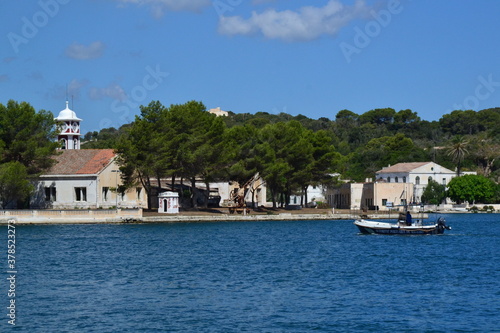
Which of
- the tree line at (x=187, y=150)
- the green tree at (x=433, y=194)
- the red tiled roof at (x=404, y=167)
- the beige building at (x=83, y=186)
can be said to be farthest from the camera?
the red tiled roof at (x=404, y=167)

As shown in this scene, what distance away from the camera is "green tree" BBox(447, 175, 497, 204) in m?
102

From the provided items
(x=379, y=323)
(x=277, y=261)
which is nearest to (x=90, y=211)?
(x=277, y=261)

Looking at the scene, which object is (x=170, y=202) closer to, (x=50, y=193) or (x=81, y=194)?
(x=81, y=194)

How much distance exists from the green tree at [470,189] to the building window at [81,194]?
155ft

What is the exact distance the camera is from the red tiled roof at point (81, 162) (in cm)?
7856

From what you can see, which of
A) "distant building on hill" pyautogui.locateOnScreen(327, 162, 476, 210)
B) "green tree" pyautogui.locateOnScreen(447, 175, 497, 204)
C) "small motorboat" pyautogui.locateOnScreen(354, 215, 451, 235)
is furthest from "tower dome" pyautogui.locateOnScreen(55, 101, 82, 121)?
"green tree" pyautogui.locateOnScreen(447, 175, 497, 204)

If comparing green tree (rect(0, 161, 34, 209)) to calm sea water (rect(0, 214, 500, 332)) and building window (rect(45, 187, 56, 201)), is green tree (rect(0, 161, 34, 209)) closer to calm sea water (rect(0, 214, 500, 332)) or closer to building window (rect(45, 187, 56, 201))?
building window (rect(45, 187, 56, 201))

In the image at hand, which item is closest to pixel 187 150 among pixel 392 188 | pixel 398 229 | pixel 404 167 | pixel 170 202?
pixel 170 202

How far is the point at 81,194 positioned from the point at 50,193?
138 inches

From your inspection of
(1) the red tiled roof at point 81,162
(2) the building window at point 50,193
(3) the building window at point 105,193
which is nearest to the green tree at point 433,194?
(1) the red tiled roof at point 81,162

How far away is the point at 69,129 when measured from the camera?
90188 millimetres

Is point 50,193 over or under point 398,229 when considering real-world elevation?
over

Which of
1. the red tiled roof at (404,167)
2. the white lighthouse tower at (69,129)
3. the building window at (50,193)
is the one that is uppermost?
the white lighthouse tower at (69,129)

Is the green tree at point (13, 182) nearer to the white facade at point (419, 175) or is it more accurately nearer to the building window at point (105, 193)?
the building window at point (105, 193)
